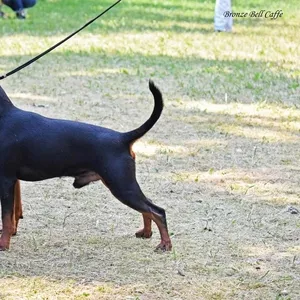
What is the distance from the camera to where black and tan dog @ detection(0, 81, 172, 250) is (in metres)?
5.64

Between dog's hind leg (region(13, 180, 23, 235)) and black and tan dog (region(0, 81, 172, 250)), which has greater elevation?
black and tan dog (region(0, 81, 172, 250))

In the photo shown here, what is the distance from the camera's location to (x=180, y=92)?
1160 cm

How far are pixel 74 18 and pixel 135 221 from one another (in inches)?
527

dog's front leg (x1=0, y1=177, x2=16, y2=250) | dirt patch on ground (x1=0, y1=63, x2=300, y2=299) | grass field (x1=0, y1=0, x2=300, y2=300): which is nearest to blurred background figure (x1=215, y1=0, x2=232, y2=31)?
grass field (x1=0, y1=0, x2=300, y2=300)

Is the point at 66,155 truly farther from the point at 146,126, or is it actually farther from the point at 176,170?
the point at 176,170

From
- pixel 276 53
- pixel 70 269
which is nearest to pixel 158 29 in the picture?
pixel 276 53

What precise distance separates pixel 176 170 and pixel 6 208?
257 cm

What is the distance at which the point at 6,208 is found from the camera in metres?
5.77

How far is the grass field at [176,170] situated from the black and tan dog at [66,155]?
387 mm

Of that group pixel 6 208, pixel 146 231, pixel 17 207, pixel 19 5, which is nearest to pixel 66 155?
pixel 6 208

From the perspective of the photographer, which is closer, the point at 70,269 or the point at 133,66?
the point at 70,269

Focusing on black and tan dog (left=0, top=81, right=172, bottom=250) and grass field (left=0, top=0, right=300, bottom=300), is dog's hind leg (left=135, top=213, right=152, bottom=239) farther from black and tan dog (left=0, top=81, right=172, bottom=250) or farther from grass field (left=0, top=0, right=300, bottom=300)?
black and tan dog (left=0, top=81, right=172, bottom=250)

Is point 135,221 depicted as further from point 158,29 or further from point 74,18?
point 74,18

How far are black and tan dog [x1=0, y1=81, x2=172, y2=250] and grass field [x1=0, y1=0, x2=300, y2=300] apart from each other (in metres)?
0.39
